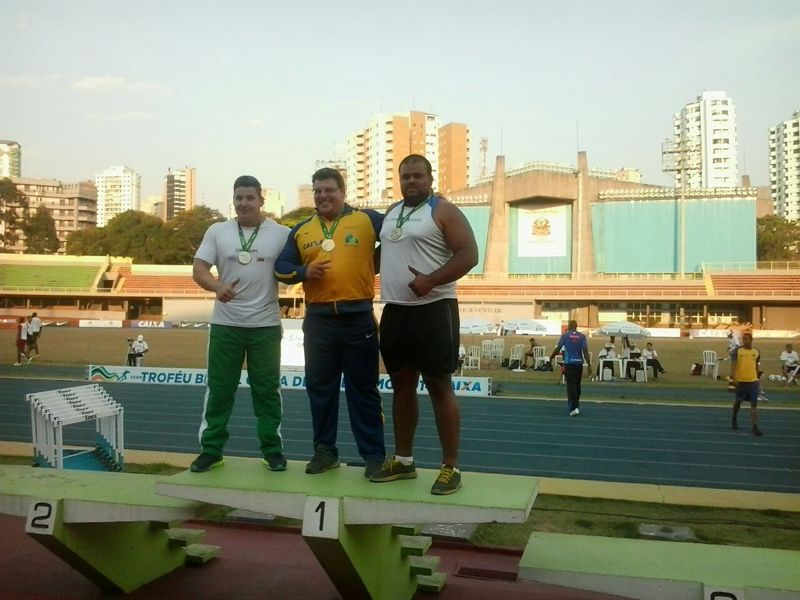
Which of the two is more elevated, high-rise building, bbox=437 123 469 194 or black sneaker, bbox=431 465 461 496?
high-rise building, bbox=437 123 469 194

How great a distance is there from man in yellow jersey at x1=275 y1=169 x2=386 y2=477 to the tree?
2991 inches

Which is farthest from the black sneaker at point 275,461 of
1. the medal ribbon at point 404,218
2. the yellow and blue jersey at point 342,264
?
the medal ribbon at point 404,218

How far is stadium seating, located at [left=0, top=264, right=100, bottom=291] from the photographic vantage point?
186 feet

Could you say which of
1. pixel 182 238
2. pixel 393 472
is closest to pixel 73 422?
pixel 393 472

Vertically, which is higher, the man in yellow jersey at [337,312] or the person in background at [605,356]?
the man in yellow jersey at [337,312]

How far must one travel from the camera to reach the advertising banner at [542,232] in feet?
181

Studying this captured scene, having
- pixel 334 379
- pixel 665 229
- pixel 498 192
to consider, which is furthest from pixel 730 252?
pixel 334 379

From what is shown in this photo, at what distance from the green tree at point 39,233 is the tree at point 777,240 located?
7199 cm

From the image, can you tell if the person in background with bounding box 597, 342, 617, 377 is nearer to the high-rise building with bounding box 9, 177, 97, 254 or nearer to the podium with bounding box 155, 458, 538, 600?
the podium with bounding box 155, 458, 538, 600

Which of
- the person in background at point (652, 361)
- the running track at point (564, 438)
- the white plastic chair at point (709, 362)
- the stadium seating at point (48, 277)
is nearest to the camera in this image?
the running track at point (564, 438)

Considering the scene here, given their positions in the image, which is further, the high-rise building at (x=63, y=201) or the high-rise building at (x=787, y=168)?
the high-rise building at (x=787, y=168)

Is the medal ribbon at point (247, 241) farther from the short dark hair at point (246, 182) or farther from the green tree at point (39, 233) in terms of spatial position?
the green tree at point (39, 233)

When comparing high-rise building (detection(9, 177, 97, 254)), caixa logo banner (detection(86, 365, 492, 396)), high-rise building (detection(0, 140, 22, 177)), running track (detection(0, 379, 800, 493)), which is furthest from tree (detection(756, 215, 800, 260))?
high-rise building (detection(0, 140, 22, 177))

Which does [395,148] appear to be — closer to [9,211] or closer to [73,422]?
[9,211]
